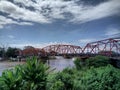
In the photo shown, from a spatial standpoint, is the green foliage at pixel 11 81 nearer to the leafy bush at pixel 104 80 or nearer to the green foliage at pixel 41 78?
the green foliage at pixel 41 78

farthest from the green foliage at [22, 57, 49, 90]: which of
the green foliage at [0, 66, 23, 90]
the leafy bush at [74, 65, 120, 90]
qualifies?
the leafy bush at [74, 65, 120, 90]

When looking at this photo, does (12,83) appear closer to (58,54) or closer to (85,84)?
(85,84)

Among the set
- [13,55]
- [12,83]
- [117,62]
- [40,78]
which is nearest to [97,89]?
[40,78]

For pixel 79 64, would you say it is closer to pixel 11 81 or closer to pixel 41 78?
→ pixel 41 78

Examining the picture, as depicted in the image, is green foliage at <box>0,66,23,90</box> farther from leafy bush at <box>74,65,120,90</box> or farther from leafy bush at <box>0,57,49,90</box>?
leafy bush at <box>74,65,120,90</box>

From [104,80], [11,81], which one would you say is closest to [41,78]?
[11,81]

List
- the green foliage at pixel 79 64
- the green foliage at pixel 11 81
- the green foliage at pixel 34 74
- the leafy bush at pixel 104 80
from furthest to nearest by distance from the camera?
1. the green foliage at pixel 79 64
2. the green foliage at pixel 34 74
3. the green foliage at pixel 11 81
4. the leafy bush at pixel 104 80

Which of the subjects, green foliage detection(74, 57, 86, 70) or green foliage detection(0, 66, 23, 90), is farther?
green foliage detection(74, 57, 86, 70)

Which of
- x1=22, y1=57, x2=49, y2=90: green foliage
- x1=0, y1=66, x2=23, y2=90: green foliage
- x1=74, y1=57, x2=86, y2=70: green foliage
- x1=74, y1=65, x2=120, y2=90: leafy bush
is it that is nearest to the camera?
x1=74, y1=65, x2=120, y2=90: leafy bush

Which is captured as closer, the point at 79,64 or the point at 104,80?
the point at 104,80

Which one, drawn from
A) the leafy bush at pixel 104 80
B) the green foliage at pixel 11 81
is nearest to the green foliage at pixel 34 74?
the green foliage at pixel 11 81

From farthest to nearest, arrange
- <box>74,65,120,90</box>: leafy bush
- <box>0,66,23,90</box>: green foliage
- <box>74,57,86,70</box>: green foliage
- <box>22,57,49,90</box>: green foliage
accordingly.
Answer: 1. <box>74,57,86,70</box>: green foliage
2. <box>22,57,49,90</box>: green foliage
3. <box>0,66,23,90</box>: green foliage
4. <box>74,65,120,90</box>: leafy bush

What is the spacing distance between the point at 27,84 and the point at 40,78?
0.59 m

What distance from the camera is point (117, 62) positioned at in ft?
98.1
